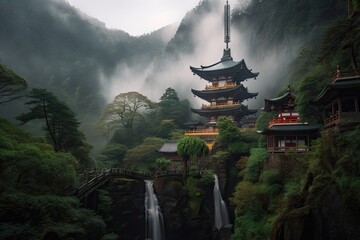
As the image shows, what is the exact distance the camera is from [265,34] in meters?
57.2

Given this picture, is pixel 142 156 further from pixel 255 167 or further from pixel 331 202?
pixel 331 202

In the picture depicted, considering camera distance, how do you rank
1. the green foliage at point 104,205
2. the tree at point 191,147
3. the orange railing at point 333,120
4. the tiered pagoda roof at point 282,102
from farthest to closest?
the tree at point 191,147, the tiered pagoda roof at point 282,102, the green foliage at point 104,205, the orange railing at point 333,120

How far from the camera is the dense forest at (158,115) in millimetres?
12703

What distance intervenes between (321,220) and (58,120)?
66.4 feet

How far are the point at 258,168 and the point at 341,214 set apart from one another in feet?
39.2

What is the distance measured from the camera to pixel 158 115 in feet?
Result: 171

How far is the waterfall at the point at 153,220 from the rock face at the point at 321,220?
1416 cm

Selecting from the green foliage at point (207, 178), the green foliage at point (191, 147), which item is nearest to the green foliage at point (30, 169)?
the green foliage at point (191, 147)

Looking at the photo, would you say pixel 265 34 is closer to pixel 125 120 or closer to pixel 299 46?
pixel 299 46

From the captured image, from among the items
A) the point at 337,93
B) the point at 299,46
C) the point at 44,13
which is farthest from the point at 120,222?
the point at 44,13

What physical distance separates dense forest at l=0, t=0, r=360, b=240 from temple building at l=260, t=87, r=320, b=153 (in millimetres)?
1498

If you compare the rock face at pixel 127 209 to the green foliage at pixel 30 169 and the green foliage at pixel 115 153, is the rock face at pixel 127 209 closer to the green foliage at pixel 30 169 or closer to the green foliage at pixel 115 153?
the green foliage at pixel 30 169

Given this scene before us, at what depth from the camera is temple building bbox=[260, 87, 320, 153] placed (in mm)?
23956

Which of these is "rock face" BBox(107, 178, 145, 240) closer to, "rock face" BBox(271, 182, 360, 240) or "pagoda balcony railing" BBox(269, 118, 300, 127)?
"pagoda balcony railing" BBox(269, 118, 300, 127)
